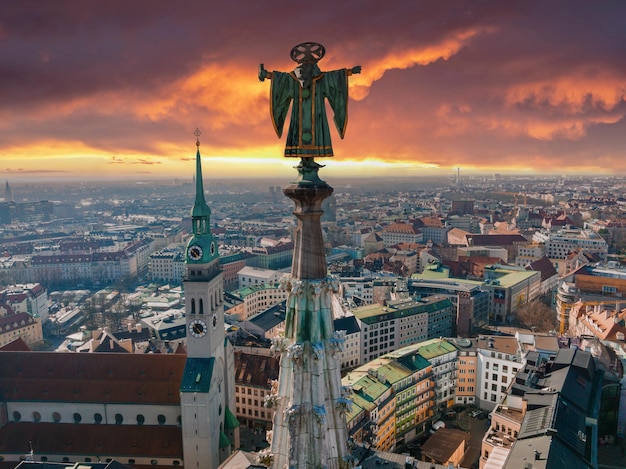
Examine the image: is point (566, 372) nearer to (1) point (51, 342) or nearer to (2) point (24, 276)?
(1) point (51, 342)

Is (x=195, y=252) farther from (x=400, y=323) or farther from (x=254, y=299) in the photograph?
(x=254, y=299)

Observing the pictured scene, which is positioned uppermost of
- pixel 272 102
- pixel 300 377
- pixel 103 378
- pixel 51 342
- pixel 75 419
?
pixel 272 102

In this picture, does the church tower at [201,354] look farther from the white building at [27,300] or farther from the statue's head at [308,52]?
the white building at [27,300]

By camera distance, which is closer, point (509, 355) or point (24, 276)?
point (509, 355)

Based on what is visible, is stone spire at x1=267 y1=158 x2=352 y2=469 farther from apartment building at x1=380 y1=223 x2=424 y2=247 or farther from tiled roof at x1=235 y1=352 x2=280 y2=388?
apartment building at x1=380 y1=223 x2=424 y2=247

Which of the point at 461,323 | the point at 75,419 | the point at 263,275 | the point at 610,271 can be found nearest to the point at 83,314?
the point at 263,275

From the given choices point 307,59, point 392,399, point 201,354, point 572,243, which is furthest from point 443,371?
point 572,243

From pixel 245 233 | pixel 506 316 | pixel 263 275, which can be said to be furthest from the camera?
pixel 245 233
